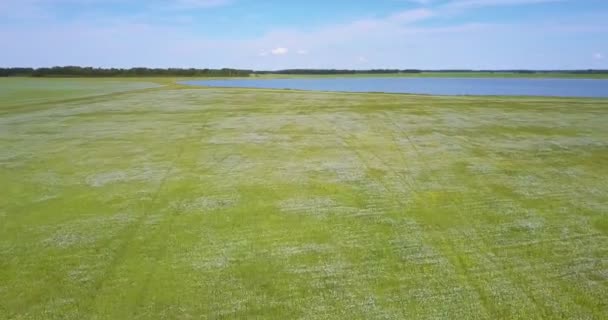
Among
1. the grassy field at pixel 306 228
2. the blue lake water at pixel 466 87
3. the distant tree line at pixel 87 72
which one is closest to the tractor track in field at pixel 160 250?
the grassy field at pixel 306 228

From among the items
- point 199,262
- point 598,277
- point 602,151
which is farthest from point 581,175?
point 199,262

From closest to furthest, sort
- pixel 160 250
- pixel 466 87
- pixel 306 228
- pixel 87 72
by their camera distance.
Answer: pixel 160 250 < pixel 306 228 < pixel 466 87 < pixel 87 72

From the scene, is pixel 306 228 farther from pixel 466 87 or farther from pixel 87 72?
pixel 87 72

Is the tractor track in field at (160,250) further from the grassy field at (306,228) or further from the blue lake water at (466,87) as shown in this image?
the blue lake water at (466,87)

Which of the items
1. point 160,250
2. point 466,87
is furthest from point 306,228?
point 466,87

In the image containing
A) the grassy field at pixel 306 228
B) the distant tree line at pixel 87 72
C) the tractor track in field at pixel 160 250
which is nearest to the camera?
the grassy field at pixel 306 228

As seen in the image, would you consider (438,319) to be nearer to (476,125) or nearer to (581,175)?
(581,175)

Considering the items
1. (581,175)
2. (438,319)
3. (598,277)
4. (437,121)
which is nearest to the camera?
(438,319)

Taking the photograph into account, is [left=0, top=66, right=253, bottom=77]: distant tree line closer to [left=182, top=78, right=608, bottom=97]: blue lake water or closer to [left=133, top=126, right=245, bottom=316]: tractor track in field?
[left=182, top=78, right=608, bottom=97]: blue lake water
